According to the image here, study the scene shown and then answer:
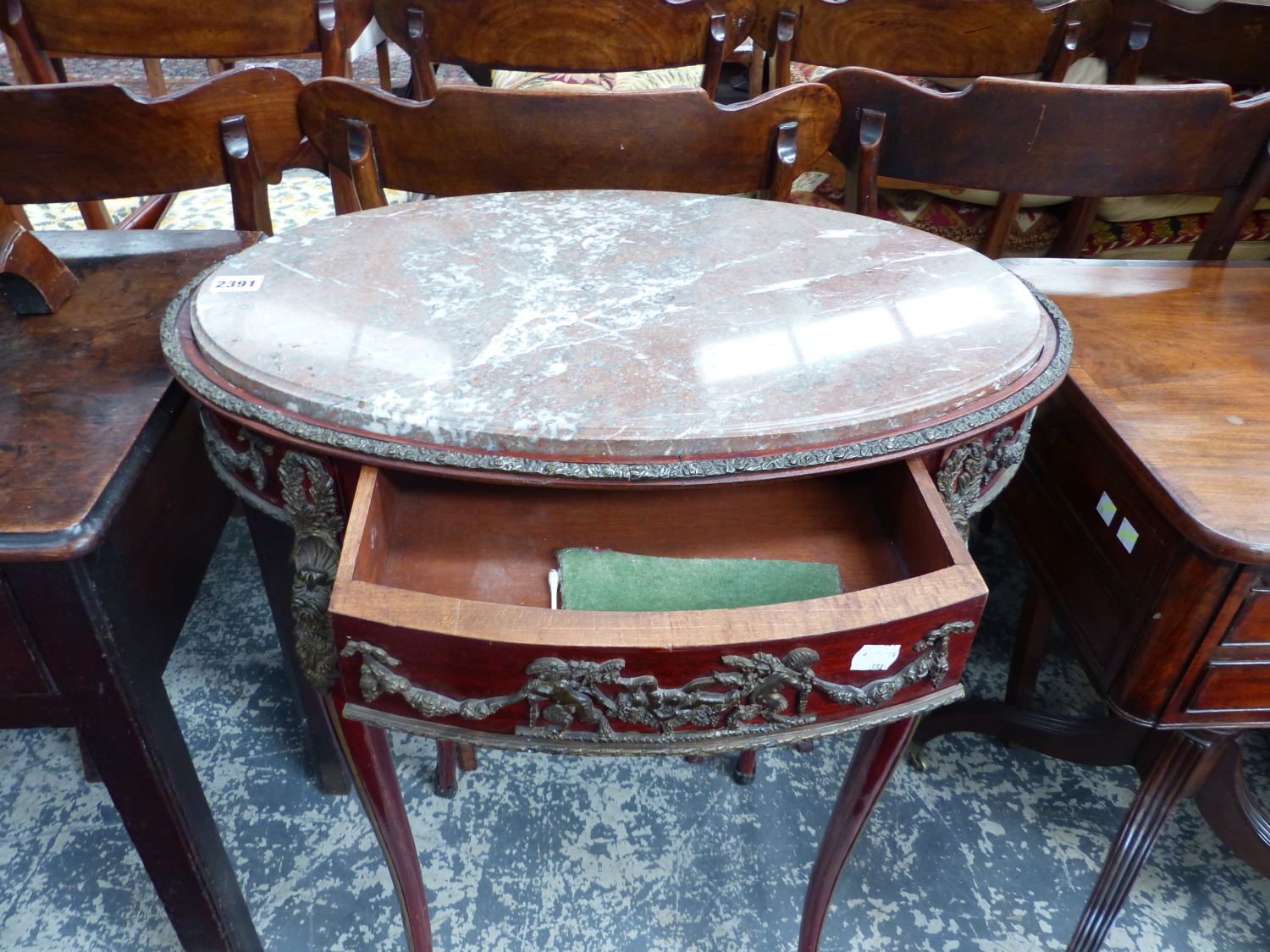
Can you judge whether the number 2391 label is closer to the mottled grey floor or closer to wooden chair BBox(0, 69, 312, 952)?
wooden chair BBox(0, 69, 312, 952)

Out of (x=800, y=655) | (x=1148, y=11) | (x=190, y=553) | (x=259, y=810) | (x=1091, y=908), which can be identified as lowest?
(x=259, y=810)

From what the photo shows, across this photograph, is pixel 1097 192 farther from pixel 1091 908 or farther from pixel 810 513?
pixel 1091 908

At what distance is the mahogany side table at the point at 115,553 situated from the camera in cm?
65

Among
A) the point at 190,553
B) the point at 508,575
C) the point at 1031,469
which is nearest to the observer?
the point at 508,575

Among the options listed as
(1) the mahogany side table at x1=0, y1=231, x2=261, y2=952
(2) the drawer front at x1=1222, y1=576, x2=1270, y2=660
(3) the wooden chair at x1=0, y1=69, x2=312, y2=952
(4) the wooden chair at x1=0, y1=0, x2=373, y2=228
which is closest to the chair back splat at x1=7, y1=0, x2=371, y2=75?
(4) the wooden chair at x1=0, y1=0, x2=373, y2=228

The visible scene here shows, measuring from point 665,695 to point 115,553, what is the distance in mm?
450

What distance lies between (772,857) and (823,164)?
1.13 metres

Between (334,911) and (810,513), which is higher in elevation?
(810,513)

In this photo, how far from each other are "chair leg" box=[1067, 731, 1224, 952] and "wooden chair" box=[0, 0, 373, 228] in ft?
5.07

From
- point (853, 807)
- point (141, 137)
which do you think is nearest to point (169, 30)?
point (141, 137)

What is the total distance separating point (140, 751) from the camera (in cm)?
74

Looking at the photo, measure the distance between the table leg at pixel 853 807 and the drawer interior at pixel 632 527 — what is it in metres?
0.14

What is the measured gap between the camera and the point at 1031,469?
992 mm

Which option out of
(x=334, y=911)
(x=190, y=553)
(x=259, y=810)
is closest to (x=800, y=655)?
(x=190, y=553)
